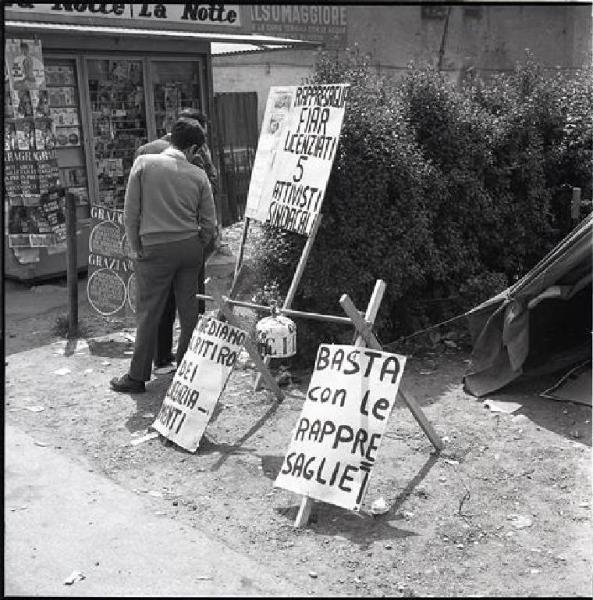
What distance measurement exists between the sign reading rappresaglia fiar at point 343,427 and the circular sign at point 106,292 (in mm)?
3690

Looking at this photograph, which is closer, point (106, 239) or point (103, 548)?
point (103, 548)

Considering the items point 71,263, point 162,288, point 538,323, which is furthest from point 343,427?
point 71,263

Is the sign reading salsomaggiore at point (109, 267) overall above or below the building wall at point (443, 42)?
below

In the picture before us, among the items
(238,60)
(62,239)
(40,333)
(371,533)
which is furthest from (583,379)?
(238,60)

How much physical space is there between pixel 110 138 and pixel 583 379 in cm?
694

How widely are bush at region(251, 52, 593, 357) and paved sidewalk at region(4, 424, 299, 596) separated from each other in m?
2.36

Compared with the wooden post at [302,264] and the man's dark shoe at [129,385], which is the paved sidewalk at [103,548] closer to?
the man's dark shoe at [129,385]

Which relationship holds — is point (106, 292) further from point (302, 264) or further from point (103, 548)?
point (103, 548)

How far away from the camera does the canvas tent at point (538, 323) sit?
18.4 feet

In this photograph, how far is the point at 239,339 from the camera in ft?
18.0

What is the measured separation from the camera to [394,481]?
15.8 ft

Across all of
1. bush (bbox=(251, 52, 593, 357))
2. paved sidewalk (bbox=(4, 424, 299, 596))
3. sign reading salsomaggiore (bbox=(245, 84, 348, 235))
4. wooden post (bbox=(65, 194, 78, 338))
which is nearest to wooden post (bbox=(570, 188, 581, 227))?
bush (bbox=(251, 52, 593, 357))

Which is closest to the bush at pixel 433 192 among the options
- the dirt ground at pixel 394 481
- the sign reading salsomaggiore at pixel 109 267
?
the dirt ground at pixel 394 481

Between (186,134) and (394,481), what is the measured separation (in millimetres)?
2851
